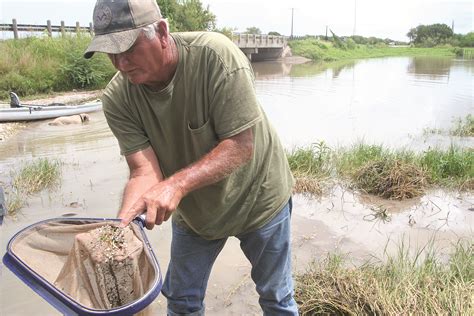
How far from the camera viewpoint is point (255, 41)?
38.9m

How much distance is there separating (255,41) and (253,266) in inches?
1494

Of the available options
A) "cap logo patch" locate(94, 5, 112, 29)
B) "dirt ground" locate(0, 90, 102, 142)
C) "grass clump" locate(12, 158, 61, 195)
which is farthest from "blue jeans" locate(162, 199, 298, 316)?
"dirt ground" locate(0, 90, 102, 142)

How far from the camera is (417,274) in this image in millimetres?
3137

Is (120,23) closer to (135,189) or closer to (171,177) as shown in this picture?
(171,177)

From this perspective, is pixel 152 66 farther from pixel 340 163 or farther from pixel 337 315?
pixel 340 163

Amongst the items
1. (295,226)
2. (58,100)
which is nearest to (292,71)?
(58,100)

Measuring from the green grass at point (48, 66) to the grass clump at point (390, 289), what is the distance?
14.4 m

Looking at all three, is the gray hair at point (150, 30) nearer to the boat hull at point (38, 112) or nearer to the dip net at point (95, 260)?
the dip net at point (95, 260)

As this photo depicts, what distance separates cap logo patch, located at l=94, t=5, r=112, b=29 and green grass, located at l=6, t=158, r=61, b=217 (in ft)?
13.5

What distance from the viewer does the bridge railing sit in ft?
117

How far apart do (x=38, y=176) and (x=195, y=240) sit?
4.69 metres

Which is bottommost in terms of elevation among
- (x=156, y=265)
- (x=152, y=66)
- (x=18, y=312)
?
(x=18, y=312)

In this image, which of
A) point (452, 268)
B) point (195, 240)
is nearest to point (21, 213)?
point (195, 240)

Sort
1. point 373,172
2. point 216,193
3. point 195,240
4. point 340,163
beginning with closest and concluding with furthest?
point 216,193, point 195,240, point 373,172, point 340,163
